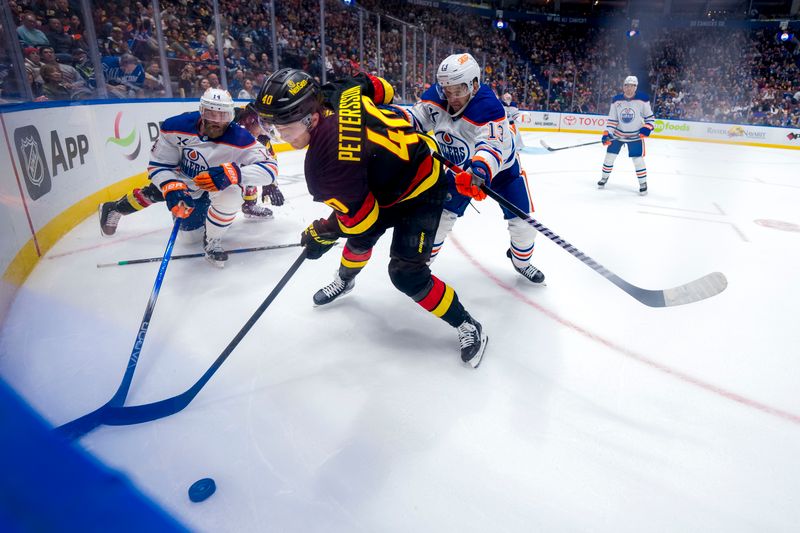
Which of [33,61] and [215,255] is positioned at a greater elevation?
[33,61]

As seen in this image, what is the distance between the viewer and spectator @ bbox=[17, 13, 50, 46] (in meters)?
3.28

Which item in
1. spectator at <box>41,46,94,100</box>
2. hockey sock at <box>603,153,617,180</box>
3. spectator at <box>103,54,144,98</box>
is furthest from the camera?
hockey sock at <box>603,153,617,180</box>

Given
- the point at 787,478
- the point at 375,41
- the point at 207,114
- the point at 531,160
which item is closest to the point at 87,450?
the point at 207,114

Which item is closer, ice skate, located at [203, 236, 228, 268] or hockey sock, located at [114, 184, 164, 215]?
ice skate, located at [203, 236, 228, 268]

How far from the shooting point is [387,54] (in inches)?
409

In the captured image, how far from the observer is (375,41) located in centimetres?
984

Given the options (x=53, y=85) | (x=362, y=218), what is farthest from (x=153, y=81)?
(x=362, y=218)

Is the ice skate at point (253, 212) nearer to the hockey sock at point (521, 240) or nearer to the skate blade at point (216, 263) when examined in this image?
the skate blade at point (216, 263)

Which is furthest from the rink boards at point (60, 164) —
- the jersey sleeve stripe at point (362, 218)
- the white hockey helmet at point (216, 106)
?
the jersey sleeve stripe at point (362, 218)

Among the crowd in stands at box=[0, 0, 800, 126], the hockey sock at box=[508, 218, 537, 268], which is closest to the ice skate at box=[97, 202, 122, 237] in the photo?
the crowd in stands at box=[0, 0, 800, 126]

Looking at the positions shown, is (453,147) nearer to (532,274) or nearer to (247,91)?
(532,274)

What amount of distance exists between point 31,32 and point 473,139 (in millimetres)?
3442

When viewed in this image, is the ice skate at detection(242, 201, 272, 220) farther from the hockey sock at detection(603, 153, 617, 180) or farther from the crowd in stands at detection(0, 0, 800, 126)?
the hockey sock at detection(603, 153, 617, 180)

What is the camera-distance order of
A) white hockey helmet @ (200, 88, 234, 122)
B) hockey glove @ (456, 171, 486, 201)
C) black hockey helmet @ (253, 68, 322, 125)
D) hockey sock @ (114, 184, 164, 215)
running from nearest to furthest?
black hockey helmet @ (253, 68, 322, 125), hockey glove @ (456, 171, 486, 201), white hockey helmet @ (200, 88, 234, 122), hockey sock @ (114, 184, 164, 215)
